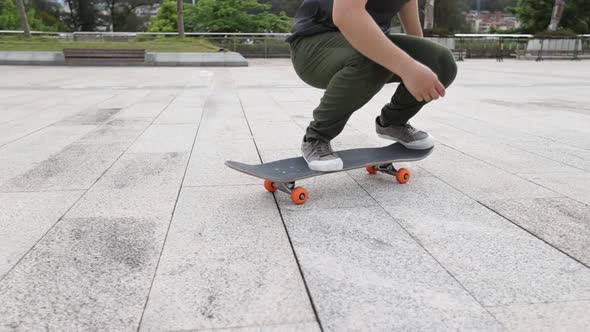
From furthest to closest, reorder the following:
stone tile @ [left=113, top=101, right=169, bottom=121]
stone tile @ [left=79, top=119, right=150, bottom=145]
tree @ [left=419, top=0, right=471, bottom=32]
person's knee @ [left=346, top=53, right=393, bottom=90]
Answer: tree @ [left=419, top=0, right=471, bottom=32] < stone tile @ [left=113, top=101, right=169, bottom=121] < stone tile @ [left=79, top=119, right=150, bottom=145] < person's knee @ [left=346, top=53, right=393, bottom=90]

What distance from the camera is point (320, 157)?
298cm

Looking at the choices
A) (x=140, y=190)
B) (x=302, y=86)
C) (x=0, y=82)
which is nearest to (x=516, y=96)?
(x=302, y=86)

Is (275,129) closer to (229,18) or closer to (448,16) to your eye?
(229,18)

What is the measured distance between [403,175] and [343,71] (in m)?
0.89

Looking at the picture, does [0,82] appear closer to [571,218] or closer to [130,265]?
[130,265]

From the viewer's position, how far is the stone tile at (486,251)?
1.84m

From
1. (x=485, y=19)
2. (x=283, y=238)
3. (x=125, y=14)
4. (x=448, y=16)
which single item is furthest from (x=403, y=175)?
(x=485, y=19)

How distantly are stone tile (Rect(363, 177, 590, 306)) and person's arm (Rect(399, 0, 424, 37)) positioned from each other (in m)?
1.18

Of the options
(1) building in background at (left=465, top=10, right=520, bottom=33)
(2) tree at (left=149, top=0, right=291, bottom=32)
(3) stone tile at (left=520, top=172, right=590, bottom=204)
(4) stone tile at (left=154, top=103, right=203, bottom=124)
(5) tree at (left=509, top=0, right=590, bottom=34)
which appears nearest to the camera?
(3) stone tile at (left=520, top=172, right=590, bottom=204)

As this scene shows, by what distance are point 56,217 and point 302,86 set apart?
28.7 ft

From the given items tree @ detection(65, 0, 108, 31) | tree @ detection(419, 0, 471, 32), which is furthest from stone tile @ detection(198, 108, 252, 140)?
tree @ detection(65, 0, 108, 31)

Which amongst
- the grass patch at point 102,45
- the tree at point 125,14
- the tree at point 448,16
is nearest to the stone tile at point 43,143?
the grass patch at point 102,45

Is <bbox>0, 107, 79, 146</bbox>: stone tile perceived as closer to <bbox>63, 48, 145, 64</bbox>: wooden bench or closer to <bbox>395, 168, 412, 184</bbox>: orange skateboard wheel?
<bbox>395, 168, 412, 184</bbox>: orange skateboard wheel

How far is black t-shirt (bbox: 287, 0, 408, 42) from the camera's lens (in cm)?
287
